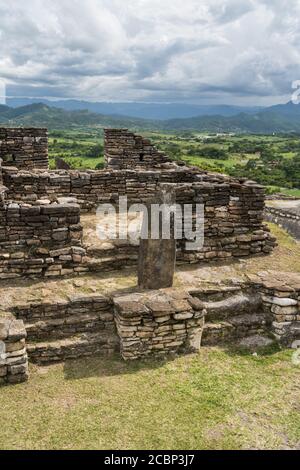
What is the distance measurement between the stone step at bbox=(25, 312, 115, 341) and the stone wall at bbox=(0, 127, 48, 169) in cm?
982

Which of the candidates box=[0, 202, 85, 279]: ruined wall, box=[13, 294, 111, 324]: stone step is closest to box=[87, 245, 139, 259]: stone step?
box=[0, 202, 85, 279]: ruined wall

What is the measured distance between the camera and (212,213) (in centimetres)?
1156

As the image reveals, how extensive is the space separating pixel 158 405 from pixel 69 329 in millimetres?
2398

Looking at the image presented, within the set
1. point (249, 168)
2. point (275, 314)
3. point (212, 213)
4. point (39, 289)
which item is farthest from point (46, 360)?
point (249, 168)

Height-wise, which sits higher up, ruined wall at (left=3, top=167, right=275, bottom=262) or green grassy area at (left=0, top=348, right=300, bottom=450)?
ruined wall at (left=3, top=167, right=275, bottom=262)

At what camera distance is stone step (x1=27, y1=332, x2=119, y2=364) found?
8000 millimetres

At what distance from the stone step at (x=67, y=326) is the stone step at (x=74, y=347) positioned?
116 mm

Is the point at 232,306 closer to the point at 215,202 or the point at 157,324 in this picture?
the point at 157,324

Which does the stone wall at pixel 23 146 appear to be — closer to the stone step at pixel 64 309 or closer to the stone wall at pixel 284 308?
the stone step at pixel 64 309

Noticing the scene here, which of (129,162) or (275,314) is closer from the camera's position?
(275,314)

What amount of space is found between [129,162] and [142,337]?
10.5 meters

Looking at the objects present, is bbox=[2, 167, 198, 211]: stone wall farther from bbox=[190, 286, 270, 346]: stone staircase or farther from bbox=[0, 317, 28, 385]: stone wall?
bbox=[0, 317, 28, 385]: stone wall
